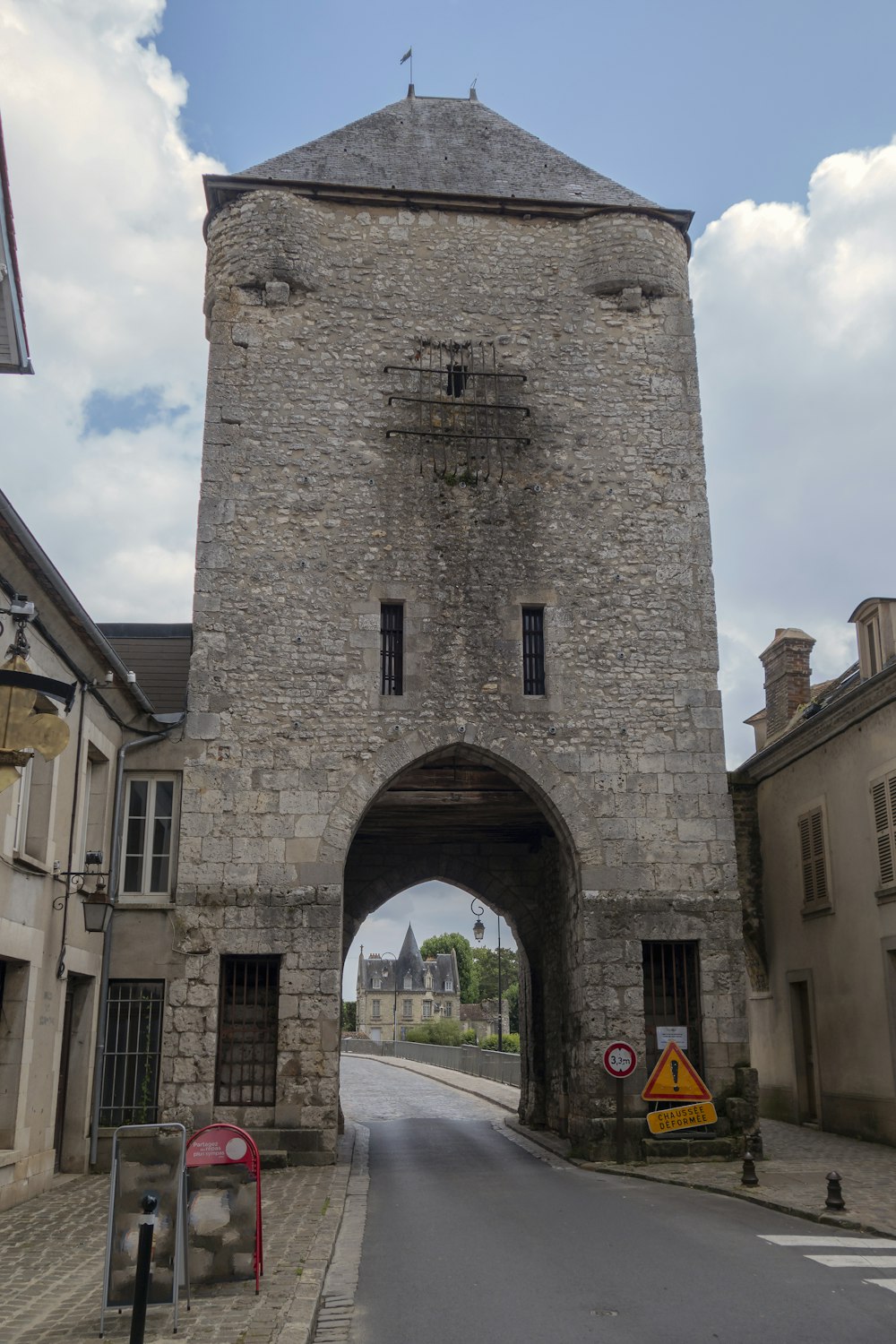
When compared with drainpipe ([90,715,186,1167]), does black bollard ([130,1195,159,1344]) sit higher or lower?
lower

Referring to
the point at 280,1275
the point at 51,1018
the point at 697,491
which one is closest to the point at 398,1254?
the point at 280,1275

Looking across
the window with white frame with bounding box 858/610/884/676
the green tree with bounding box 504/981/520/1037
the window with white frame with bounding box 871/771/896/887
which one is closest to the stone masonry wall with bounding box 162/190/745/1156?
the window with white frame with bounding box 871/771/896/887

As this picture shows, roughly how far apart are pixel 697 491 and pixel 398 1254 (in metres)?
9.15

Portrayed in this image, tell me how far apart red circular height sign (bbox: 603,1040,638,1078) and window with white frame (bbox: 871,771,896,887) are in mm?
3377

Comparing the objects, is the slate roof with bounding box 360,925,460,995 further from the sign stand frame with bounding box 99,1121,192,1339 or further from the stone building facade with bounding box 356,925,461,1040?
the sign stand frame with bounding box 99,1121,192,1339

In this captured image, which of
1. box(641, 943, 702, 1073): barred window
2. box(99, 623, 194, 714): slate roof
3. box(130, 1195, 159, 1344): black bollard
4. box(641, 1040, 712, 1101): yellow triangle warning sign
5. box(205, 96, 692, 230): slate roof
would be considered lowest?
box(130, 1195, 159, 1344): black bollard

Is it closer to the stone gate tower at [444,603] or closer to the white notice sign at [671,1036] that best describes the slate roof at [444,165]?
the stone gate tower at [444,603]

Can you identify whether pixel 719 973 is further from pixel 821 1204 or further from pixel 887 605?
pixel 887 605

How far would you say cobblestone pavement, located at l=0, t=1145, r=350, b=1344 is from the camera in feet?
16.0

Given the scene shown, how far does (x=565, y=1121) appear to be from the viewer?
543 inches

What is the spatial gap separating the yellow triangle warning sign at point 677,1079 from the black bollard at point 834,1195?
9.47 ft

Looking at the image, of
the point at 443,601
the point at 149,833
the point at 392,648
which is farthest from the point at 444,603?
the point at 149,833

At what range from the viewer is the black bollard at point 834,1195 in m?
7.73

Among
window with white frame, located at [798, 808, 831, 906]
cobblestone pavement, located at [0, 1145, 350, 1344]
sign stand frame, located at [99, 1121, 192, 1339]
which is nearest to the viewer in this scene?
cobblestone pavement, located at [0, 1145, 350, 1344]
